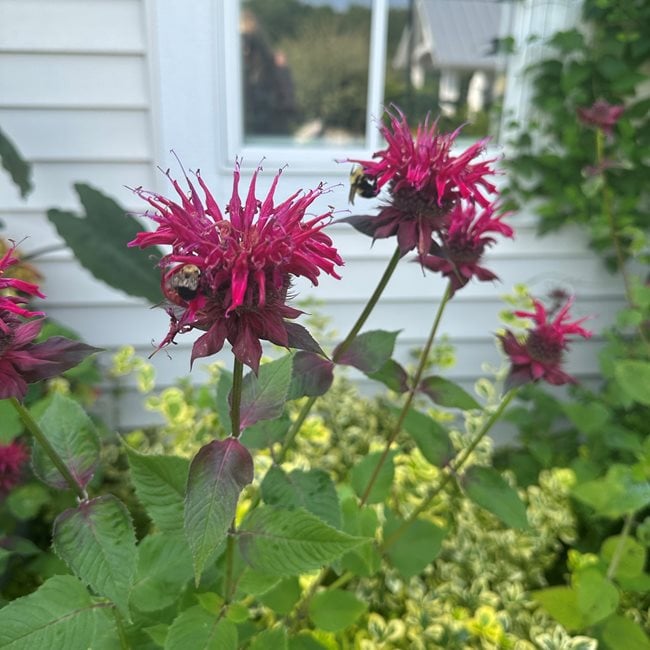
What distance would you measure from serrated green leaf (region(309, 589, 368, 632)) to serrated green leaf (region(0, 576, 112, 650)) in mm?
340

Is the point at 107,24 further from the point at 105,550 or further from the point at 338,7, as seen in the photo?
the point at 105,550

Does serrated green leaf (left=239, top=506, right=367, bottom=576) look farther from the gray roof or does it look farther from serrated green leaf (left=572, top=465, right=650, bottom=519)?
the gray roof

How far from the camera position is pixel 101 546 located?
0.54m

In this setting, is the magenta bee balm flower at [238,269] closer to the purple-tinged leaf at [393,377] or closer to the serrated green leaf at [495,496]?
the purple-tinged leaf at [393,377]

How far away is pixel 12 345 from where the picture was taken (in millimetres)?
510

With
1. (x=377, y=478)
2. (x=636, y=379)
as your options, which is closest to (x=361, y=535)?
(x=377, y=478)

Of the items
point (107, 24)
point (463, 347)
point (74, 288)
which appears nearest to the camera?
point (107, 24)

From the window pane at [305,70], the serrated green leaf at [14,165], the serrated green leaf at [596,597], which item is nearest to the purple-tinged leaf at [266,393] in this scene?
the serrated green leaf at [596,597]

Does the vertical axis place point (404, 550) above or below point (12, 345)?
below

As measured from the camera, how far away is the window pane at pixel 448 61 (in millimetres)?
1536

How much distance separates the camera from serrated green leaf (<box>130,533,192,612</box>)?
66 centimetres

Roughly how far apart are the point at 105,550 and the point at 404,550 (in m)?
0.50

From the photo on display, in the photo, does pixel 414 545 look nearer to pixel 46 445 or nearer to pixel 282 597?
pixel 282 597

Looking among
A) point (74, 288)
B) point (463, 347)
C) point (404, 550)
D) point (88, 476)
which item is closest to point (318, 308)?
point (463, 347)
